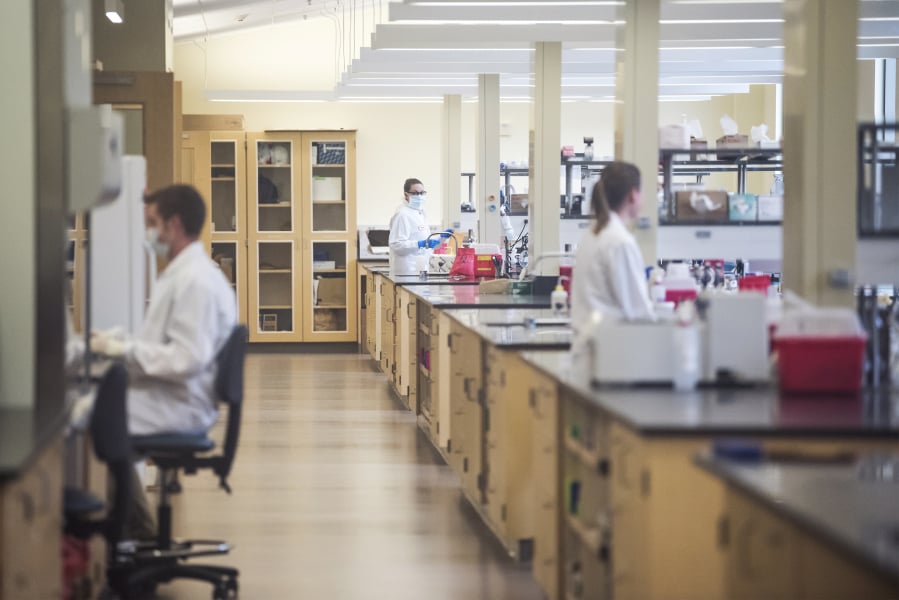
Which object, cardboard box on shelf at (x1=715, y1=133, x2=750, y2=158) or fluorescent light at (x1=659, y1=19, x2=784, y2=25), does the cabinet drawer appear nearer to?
cardboard box on shelf at (x1=715, y1=133, x2=750, y2=158)

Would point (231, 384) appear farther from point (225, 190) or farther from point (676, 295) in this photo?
point (225, 190)

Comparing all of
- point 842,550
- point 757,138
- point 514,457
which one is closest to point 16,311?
point 514,457

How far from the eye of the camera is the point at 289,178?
14.6 metres

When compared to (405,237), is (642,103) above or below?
above

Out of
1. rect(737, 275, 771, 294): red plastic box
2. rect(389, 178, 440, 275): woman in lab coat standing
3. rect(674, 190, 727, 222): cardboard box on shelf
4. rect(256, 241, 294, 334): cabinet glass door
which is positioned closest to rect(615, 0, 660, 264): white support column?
rect(674, 190, 727, 222): cardboard box on shelf

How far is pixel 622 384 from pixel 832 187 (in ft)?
4.74

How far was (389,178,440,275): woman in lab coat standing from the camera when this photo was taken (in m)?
11.9

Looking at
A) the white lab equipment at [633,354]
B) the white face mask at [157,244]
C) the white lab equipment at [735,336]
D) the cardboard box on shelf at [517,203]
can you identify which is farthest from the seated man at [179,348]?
the cardboard box on shelf at [517,203]

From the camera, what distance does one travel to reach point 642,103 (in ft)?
21.8

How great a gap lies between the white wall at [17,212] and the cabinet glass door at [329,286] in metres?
11.0

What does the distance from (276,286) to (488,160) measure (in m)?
3.96

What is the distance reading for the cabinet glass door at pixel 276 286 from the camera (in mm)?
14664

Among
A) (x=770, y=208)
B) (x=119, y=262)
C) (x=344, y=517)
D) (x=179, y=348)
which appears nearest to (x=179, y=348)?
(x=179, y=348)

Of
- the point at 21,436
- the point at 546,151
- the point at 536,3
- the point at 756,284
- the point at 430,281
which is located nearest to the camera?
the point at 21,436
